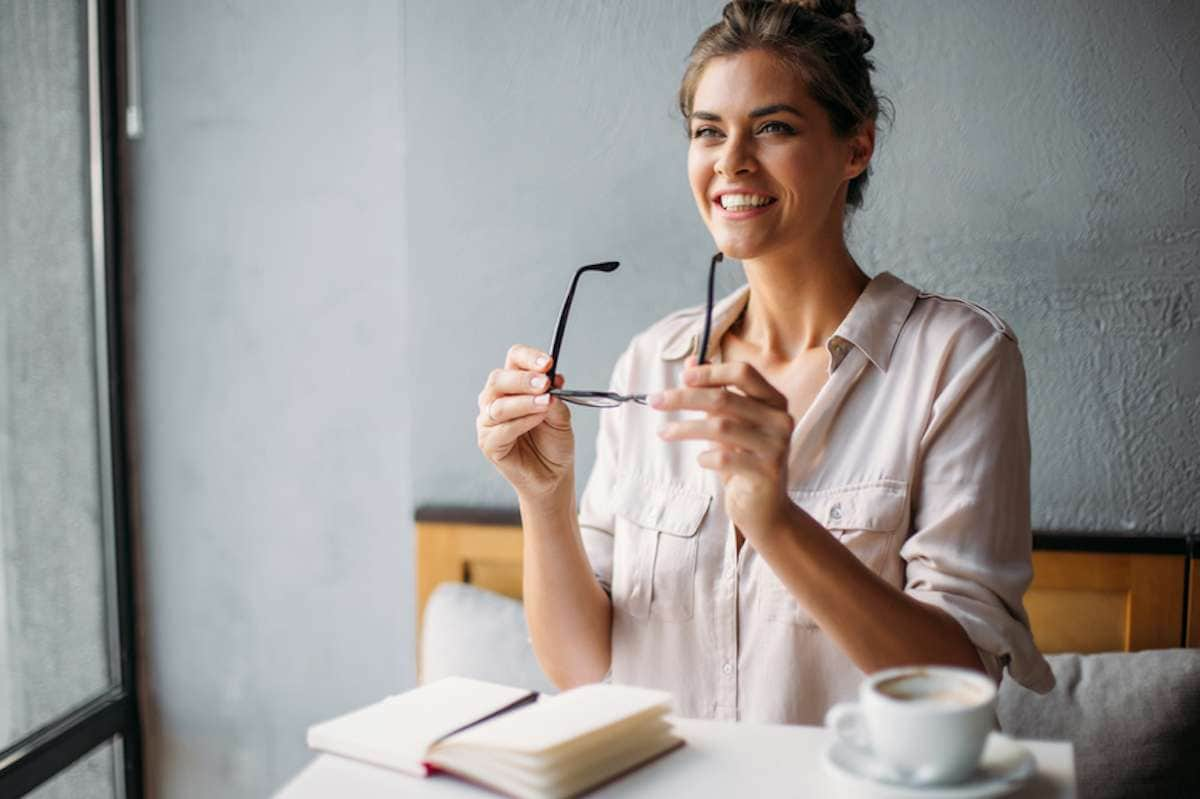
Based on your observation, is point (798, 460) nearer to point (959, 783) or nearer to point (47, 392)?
point (959, 783)

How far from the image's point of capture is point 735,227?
1.37 metres

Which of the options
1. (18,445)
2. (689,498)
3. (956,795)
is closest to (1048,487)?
(689,498)

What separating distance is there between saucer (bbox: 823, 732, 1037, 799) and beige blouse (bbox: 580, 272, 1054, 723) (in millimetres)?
461

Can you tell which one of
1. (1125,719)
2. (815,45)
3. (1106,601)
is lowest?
(1125,719)

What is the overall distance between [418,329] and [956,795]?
145cm

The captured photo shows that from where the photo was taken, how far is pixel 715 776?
826mm

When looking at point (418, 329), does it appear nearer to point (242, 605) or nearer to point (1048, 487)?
point (242, 605)

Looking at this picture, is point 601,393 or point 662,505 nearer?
point 601,393

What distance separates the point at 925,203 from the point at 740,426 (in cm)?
92

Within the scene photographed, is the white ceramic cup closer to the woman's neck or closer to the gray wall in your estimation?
the woman's neck

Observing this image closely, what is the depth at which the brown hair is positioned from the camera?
138 centimetres

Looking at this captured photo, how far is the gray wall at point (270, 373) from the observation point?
2096 millimetres

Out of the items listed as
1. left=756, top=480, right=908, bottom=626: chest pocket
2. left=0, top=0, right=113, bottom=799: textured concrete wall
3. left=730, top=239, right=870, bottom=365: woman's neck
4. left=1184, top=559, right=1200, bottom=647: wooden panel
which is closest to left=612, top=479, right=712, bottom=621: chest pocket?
left=756, top=480, right=908, bottom=626: chest pocket

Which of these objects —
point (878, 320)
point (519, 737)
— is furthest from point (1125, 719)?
point (519, 737)
